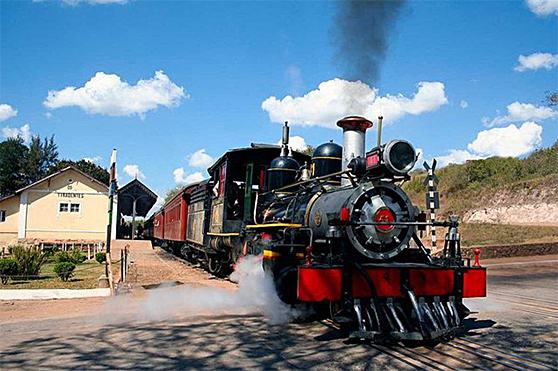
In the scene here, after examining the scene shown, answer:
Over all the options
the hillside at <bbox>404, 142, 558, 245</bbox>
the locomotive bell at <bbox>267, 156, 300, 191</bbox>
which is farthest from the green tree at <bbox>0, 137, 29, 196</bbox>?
the locomotive bell at <bbox>267, 156, 300, 191</bbox>

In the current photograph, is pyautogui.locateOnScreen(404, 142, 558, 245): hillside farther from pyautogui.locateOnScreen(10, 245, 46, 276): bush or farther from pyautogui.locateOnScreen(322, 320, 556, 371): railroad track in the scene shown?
pyautogui.locateOnScreen(322, 320, 556, 371): railroad track

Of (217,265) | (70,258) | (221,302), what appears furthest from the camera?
(70,258)

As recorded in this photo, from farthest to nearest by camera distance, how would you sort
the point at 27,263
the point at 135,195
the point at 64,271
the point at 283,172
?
1. the point at 135,195
2. the point at 27,263
3. the point at 64,271
4. the point at 283,172

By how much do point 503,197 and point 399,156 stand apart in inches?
1130

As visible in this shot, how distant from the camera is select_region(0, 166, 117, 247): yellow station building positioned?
3488 centimetres

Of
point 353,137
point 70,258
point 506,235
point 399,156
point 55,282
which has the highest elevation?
point 353,137

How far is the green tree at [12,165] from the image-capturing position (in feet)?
268

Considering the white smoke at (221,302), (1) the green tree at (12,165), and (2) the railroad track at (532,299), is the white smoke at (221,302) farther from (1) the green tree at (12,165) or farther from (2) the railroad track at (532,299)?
(1) the green tree at (12,165)

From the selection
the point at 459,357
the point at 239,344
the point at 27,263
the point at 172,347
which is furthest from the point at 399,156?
the point at 27,263

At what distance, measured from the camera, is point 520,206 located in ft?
102

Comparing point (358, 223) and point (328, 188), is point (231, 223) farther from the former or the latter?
point (358, 223)

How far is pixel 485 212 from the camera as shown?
33.0 m

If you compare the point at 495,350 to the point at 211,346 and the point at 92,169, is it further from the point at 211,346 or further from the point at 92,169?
the point at 92,169

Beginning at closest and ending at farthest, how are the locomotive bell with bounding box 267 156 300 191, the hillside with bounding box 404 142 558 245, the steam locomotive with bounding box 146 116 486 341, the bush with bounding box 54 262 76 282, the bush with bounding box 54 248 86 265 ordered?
the steam locomotive with bounding box 146 116 486 341 → the locomotive bell with bounding box 267 156 300 191 → the bush with bounding box 54 262 76 282 → the bush with bounding box 54 248 86 265 → the hillside with bounding box 404 142 558 245
